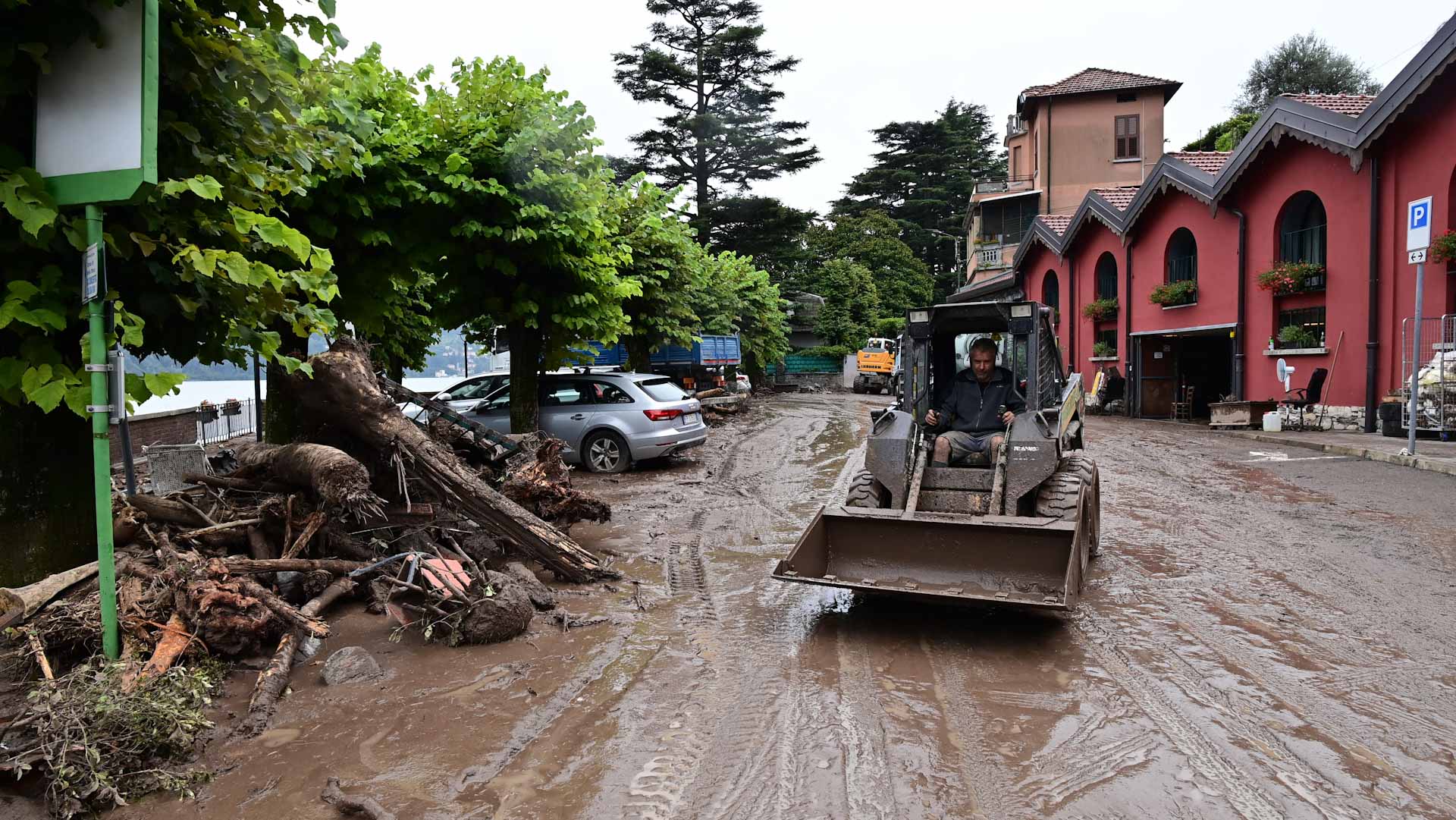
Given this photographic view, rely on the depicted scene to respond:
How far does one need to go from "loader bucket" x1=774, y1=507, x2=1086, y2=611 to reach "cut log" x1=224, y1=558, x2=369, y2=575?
2.96 m

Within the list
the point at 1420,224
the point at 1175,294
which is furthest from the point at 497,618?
the point at 1175,294

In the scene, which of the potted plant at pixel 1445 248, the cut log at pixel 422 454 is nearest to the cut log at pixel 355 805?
the cut log at pixel 422 454

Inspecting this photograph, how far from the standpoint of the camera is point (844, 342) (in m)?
46.4

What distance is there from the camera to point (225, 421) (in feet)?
62.0

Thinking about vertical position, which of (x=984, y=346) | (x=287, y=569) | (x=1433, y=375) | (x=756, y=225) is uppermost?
(x=756, y=225)

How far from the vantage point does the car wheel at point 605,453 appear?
13.1m

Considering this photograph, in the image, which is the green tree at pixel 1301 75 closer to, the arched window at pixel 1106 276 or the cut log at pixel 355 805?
the arched window at pixel 1106 276

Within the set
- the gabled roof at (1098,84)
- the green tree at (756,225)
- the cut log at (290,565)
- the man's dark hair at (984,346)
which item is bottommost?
the cut log at (290,565)

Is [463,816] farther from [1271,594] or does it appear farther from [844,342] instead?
[844,342]

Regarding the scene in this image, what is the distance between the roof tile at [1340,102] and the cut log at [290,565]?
64.6 ft

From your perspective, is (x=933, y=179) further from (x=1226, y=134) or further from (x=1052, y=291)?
(x=1052, y=291)

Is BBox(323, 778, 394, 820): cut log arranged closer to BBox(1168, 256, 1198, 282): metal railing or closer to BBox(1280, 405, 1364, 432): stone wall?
BBox(1280, 405, 1364, 432): stone wall

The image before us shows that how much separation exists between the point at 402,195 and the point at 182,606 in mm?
5846

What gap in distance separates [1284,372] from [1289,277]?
2.05 metres
